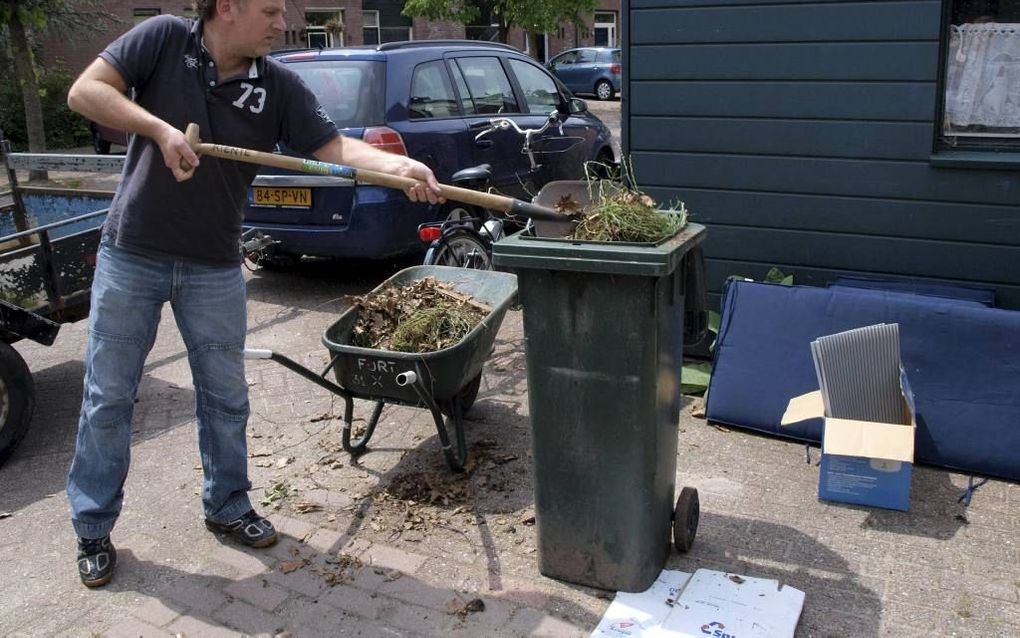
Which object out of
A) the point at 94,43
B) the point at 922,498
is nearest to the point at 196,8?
the point at 922,498

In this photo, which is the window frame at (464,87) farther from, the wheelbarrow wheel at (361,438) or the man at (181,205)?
the man at (181,205)

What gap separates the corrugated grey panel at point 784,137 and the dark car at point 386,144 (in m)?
1.22

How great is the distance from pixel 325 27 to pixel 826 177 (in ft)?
79.3

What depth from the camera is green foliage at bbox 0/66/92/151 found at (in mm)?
19797

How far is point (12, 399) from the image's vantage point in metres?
4.28

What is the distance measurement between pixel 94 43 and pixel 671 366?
80.0ft

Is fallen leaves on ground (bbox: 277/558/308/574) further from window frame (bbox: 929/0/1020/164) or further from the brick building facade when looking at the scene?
the brick building facade

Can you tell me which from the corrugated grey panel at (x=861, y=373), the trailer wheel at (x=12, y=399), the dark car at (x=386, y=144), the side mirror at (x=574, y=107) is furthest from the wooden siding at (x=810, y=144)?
the trailer wheel at (x=12, y=399)

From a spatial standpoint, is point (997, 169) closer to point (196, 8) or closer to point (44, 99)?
point (196, 8)

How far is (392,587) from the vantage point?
335cm

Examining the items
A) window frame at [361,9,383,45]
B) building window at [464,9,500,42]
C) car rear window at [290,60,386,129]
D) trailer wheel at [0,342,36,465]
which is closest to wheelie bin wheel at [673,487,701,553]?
trailer wheel at [0,342,36,465]

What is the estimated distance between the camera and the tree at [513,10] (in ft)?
69.1

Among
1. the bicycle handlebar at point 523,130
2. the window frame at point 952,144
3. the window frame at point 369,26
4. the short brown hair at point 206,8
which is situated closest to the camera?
the short brown hair at point 206,8

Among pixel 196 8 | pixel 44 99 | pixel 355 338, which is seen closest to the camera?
pixel 196 8
